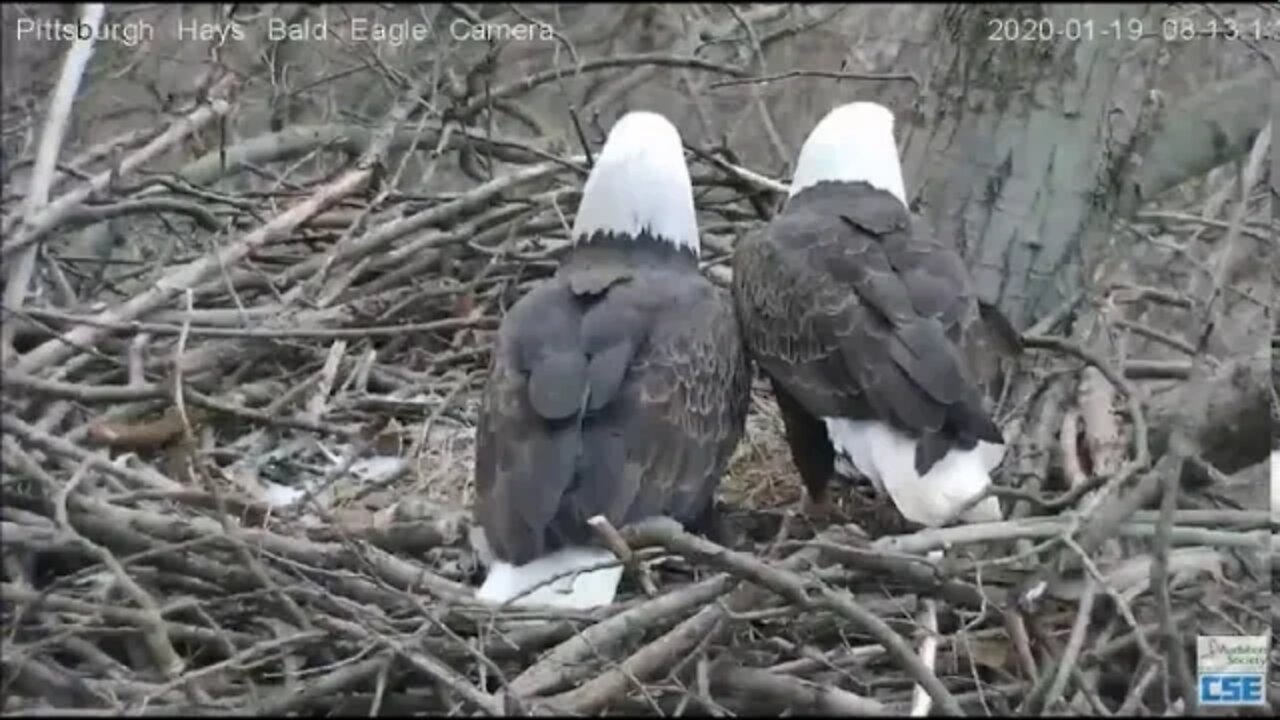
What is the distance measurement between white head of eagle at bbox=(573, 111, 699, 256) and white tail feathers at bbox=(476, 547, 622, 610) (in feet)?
2.88

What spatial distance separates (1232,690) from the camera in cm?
240

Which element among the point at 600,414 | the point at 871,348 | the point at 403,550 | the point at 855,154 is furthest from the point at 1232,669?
the point at 855,154

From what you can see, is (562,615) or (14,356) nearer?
(562,615)

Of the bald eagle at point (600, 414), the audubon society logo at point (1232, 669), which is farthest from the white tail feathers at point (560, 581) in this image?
the audubon society logo at point (1232, 669)

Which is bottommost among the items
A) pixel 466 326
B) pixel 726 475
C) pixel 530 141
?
pixel 726 475

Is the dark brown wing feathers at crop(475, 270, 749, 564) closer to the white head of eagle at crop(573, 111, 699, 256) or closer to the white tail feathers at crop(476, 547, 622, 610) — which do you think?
the white tail feathers at crop(476, 547, 622, 610)

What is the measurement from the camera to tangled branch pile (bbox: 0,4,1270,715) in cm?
236

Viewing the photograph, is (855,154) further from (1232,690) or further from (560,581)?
(1232,690)

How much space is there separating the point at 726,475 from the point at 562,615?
1130 millimetres

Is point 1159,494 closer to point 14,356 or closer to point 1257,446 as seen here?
point 1257,446

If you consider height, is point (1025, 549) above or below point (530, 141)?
below

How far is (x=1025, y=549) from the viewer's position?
2.62 meters

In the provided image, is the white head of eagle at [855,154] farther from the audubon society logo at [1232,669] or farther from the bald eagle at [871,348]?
the audubon society logo at [1232,669]

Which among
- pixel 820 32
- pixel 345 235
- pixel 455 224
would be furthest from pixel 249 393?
pixel 820 32
